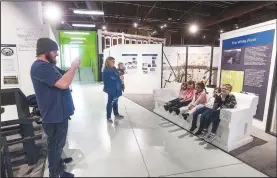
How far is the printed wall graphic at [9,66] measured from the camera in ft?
8.05

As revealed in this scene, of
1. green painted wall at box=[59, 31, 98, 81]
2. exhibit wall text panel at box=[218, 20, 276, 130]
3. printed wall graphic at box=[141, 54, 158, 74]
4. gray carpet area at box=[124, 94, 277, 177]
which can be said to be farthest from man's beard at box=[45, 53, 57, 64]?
green painted wall at box=[59, 31, 98, 81]

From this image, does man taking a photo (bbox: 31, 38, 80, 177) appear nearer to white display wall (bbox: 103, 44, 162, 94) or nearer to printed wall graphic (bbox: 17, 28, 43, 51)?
printed wall graphic (bbox: 17, 28, 43, 51)

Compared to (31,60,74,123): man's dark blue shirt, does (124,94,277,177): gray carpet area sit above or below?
below

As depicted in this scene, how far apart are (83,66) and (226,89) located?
8314mm

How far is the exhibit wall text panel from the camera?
2.59 m

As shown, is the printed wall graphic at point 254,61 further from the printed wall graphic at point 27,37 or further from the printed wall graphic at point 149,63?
the printed wall graphic at point 27,37

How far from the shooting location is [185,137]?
2.46 m

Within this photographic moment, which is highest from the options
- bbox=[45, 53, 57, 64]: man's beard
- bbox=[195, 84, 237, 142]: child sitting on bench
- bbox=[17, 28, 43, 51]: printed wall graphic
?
bbox=[17, 28, 43, 51]: printed wall graphic

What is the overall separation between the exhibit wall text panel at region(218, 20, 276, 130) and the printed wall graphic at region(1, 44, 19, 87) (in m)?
3.74

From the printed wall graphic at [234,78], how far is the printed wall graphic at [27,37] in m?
3.46

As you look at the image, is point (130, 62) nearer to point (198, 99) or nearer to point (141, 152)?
point (198, 99)

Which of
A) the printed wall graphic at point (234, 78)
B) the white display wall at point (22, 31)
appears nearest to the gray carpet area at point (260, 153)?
the printed wall graphic at point (234, 78)

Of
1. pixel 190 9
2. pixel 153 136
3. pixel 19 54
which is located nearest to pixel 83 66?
pixel 190 9

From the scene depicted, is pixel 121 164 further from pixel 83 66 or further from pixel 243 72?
pixel 83 66
